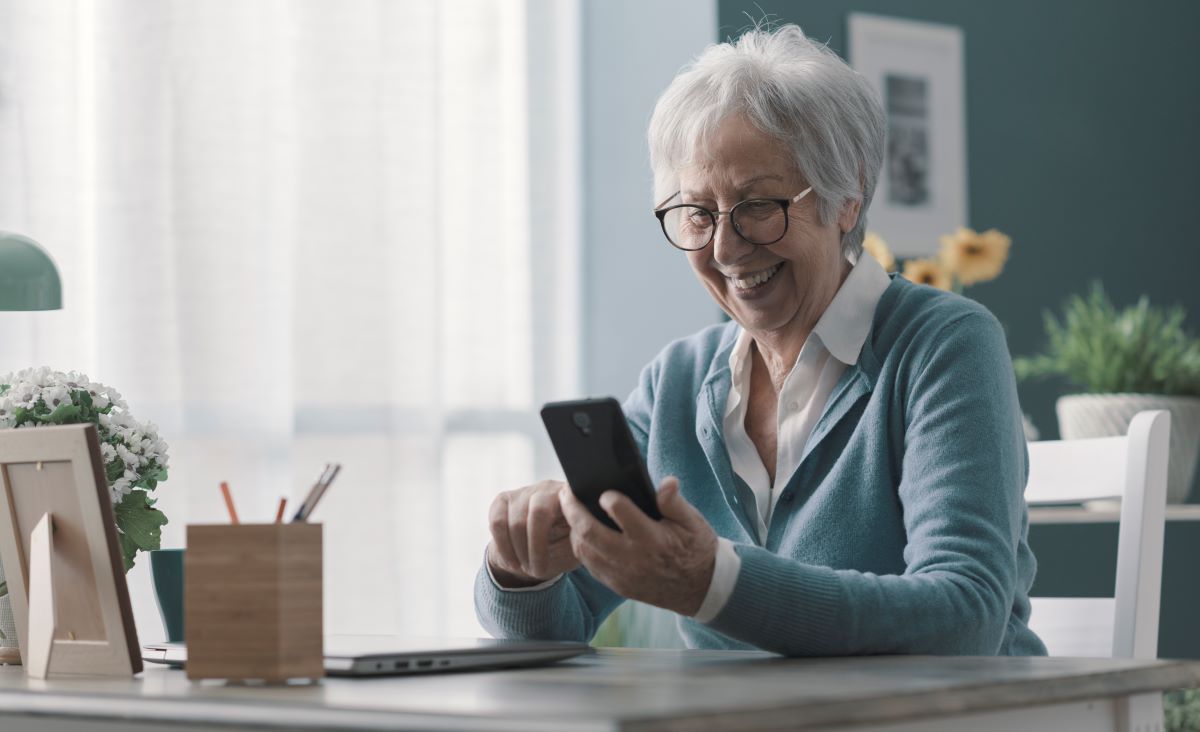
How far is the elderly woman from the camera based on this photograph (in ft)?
4.04

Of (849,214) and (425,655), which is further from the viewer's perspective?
(849,214)

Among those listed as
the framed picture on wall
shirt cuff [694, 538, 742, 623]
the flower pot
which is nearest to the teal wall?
the framed picture on wall

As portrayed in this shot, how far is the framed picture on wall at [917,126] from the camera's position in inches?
140

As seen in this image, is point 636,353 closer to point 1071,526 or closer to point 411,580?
point 411,580

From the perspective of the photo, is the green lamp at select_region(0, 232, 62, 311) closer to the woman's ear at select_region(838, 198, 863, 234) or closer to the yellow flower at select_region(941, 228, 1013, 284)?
the woman's ear at select_region(838, 198, 863, 234)

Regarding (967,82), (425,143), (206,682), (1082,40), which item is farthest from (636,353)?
(206,682)

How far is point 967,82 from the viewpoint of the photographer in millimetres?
3766

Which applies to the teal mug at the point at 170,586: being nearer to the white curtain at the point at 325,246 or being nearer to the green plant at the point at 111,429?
the green plant at the point at 111,429

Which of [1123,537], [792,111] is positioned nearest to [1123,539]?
[1123,537]

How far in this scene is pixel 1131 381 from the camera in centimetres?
313

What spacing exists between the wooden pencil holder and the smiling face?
736 millimetres

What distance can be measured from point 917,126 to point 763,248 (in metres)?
2.16

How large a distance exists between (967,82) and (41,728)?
321 centimetres

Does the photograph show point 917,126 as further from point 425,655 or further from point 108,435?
point 425,655
